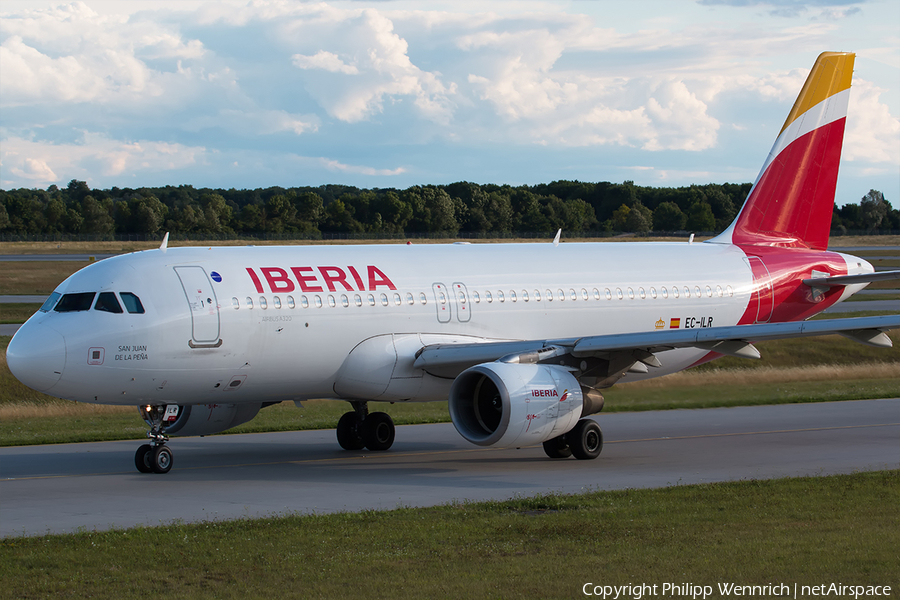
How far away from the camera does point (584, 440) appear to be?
67.6 feet

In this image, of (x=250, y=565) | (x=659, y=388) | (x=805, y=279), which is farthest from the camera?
(x=805, y=279)

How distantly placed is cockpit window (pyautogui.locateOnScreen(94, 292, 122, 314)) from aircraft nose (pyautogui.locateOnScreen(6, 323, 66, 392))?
2.66 ft

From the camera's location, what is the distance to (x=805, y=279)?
1019 inches

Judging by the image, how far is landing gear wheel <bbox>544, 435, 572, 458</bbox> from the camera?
2081 centimetres

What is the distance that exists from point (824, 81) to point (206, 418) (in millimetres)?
17382

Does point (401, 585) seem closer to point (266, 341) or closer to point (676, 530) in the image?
point (676, 530)

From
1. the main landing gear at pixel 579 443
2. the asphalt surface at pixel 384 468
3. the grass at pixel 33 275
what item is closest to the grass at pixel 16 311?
the grass at pixel 33 275

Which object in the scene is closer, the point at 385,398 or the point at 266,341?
the point at 266,341

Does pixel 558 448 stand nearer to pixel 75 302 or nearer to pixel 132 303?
pixel 132 303

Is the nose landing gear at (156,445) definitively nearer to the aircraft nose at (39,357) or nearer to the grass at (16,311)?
the aircraft nose at (39,357)

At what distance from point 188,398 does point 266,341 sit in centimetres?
168

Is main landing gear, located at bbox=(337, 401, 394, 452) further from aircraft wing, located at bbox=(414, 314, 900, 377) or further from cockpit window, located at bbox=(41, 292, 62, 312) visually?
cockpit window, located at bbox=(41, 292, 62, 312)

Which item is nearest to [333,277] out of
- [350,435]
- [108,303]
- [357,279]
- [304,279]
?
[357,279]

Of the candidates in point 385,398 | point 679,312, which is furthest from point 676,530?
point 679,312
